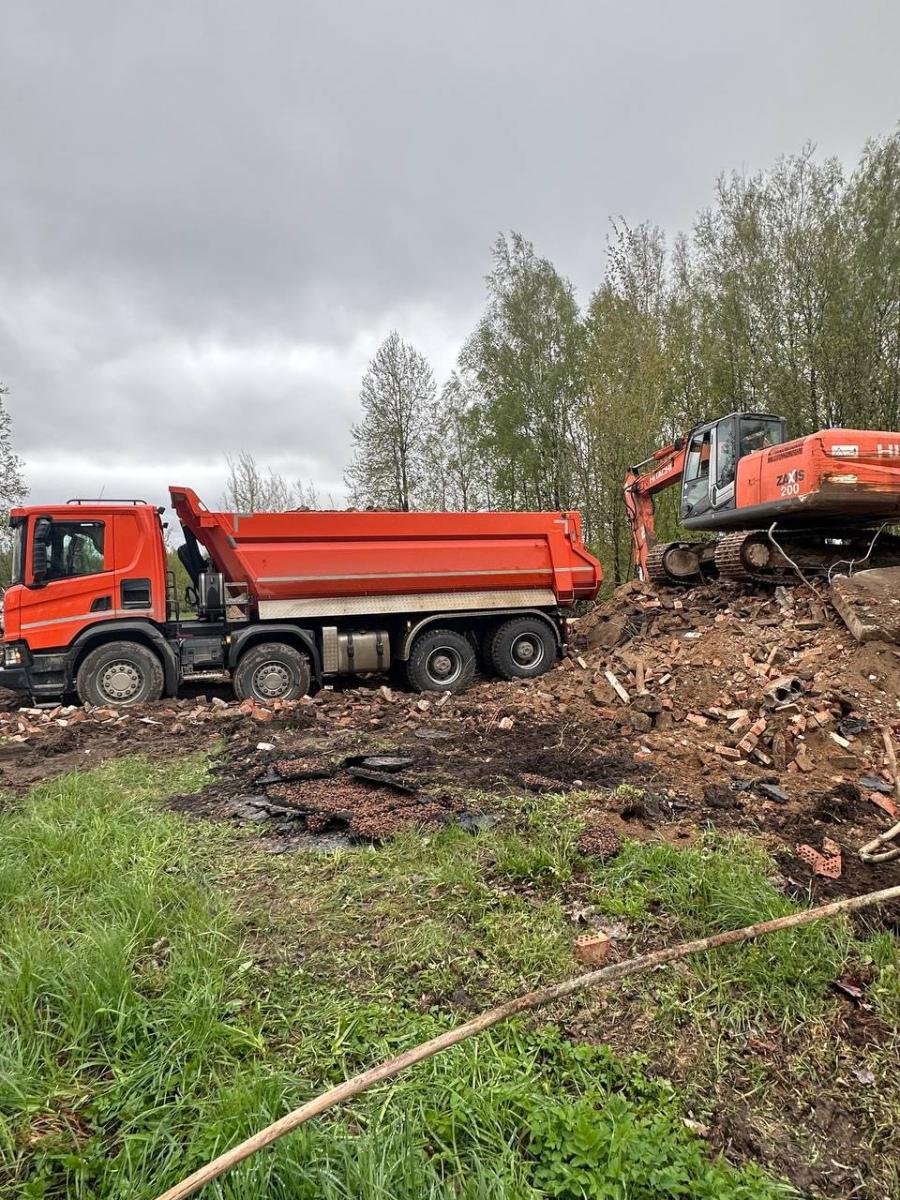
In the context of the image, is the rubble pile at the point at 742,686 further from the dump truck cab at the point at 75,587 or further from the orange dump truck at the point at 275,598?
the dump truck cab at the point at 75,587

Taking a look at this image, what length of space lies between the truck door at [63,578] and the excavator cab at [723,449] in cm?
917

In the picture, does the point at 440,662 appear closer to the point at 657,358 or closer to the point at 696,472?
the point at 696,472

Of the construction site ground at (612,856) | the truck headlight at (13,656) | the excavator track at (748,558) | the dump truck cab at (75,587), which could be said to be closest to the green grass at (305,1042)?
the construction site ground at (612,856)

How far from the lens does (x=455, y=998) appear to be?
7.41ft

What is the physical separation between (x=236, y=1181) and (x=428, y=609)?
23.6 ft

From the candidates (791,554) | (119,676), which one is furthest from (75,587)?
(791,554)

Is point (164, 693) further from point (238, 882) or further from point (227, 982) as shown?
point (227, 982)

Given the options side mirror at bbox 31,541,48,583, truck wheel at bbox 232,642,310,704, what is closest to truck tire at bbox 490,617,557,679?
truck wheel at bbox 232,642,310,704

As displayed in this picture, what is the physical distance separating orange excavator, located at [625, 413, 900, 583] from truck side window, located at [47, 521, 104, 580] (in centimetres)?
882

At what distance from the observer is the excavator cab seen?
10.0 m

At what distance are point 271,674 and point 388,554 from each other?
2.25 meters

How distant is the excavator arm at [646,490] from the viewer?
11391 mm

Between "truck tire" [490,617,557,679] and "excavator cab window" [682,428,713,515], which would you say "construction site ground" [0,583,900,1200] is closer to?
"truck tire" [490,617,557,679]

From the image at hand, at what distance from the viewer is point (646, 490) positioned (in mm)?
11984
